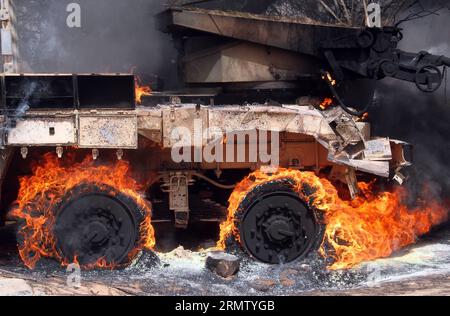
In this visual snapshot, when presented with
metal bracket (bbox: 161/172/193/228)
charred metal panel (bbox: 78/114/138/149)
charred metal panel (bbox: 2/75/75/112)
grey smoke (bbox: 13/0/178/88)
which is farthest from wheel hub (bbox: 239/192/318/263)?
grey smoke (bbox: 13/0/178/88)

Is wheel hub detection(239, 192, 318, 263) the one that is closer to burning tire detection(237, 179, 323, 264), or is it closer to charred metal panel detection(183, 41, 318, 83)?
burning tire detection(237, 179, 323, 264)

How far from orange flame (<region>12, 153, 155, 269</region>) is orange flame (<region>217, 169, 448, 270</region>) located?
130cm

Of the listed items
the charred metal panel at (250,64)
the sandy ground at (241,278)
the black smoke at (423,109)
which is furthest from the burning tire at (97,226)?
the black smoke at (423,109)

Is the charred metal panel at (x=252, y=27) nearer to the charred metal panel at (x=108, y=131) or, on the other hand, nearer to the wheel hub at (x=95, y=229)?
the charred metal panel at (x=108, y=131)

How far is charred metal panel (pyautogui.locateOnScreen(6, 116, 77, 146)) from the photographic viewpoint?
820 centimetres

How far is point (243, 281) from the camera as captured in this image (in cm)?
841

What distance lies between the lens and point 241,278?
8516mm

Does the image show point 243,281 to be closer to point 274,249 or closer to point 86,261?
point 274,249

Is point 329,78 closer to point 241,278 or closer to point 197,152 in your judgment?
point 197,152

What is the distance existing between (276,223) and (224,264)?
898 millimetres

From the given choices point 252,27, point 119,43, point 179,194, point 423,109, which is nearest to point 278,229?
point 179,194

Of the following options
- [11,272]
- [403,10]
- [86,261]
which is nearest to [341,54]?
[403,10]

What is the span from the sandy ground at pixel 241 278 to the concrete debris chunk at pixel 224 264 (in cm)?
8

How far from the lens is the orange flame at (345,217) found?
888cm
